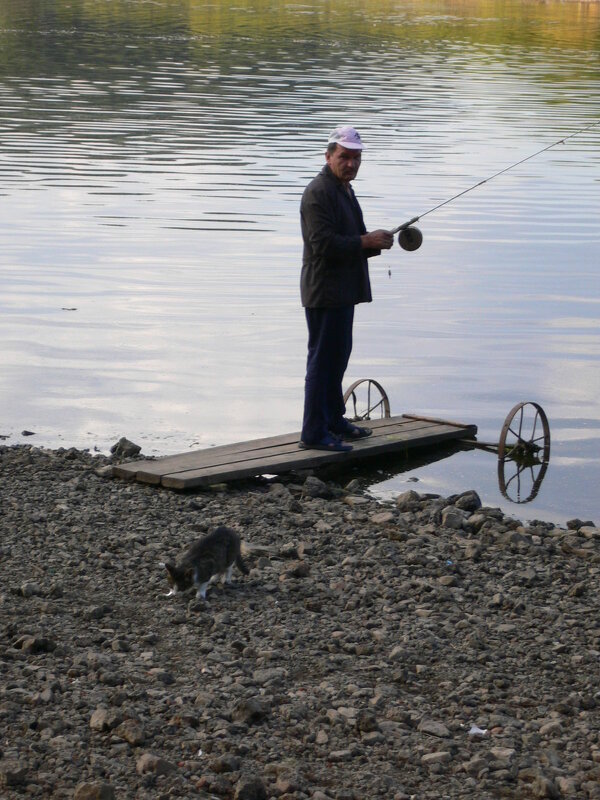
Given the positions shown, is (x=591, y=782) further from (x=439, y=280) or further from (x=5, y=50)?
(x=5, y=50)

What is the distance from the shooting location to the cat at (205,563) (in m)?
7.15

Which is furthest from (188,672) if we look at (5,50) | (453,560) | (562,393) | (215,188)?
(5,50)

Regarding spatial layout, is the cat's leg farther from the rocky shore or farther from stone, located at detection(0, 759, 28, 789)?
stone, located at detection(0, 759, 28, 789)

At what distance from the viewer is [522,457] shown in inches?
440

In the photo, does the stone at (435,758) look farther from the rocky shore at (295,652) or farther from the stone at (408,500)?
the stone at (408,500)

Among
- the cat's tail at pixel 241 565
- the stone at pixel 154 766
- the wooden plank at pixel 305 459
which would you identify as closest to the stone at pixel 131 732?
the stone at pixel 154 766

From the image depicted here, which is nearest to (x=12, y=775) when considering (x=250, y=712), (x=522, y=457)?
(x=250, y=712)

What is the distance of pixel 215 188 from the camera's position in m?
24.8

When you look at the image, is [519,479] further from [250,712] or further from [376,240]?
[250,712]

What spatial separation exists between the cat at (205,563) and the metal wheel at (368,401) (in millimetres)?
4012

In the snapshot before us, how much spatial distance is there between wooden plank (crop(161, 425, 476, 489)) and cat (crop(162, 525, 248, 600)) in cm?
177

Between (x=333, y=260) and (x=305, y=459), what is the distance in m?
1.41

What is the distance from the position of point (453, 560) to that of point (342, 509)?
4.01ft

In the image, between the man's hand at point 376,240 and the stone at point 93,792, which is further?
the man's hand at point 376,240
